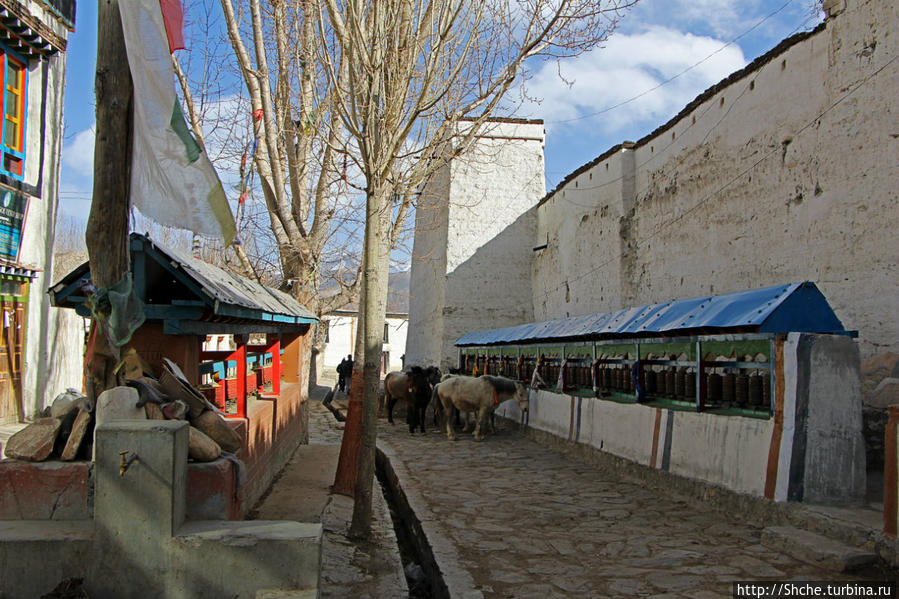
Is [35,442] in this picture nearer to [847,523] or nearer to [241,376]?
[241,376]

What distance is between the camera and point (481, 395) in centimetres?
1456

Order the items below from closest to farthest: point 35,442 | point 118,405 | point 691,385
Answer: point 35,442
point 118,405
point 691,385

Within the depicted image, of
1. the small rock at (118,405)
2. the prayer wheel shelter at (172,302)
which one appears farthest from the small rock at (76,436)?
the prayer wheel shelter at (172,302)

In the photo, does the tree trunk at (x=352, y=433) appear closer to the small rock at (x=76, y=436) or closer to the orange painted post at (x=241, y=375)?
the orange painted post at (x=241, y=375)

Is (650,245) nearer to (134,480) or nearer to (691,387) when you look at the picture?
(691,387)

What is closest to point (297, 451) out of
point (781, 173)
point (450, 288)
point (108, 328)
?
point (108, 328)

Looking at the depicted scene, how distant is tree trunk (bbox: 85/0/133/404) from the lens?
432 cm

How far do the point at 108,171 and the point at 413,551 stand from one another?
16.7 feet

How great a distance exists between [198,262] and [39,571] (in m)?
3.47

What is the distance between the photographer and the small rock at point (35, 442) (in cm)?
379

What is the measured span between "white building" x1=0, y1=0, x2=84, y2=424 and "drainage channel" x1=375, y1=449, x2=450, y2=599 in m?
6.80

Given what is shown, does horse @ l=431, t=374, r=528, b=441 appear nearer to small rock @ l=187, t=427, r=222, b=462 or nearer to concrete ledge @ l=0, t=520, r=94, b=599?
small rock @ l=187, t=427, r=222, b=462

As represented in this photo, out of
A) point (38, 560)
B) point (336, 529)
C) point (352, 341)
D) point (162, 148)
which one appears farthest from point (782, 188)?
point (352, 341)

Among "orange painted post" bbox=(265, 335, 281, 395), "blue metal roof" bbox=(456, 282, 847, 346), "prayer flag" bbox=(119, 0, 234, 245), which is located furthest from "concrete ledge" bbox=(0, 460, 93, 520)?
"orange painted post" bbox=(265, 335, 281, 395)
